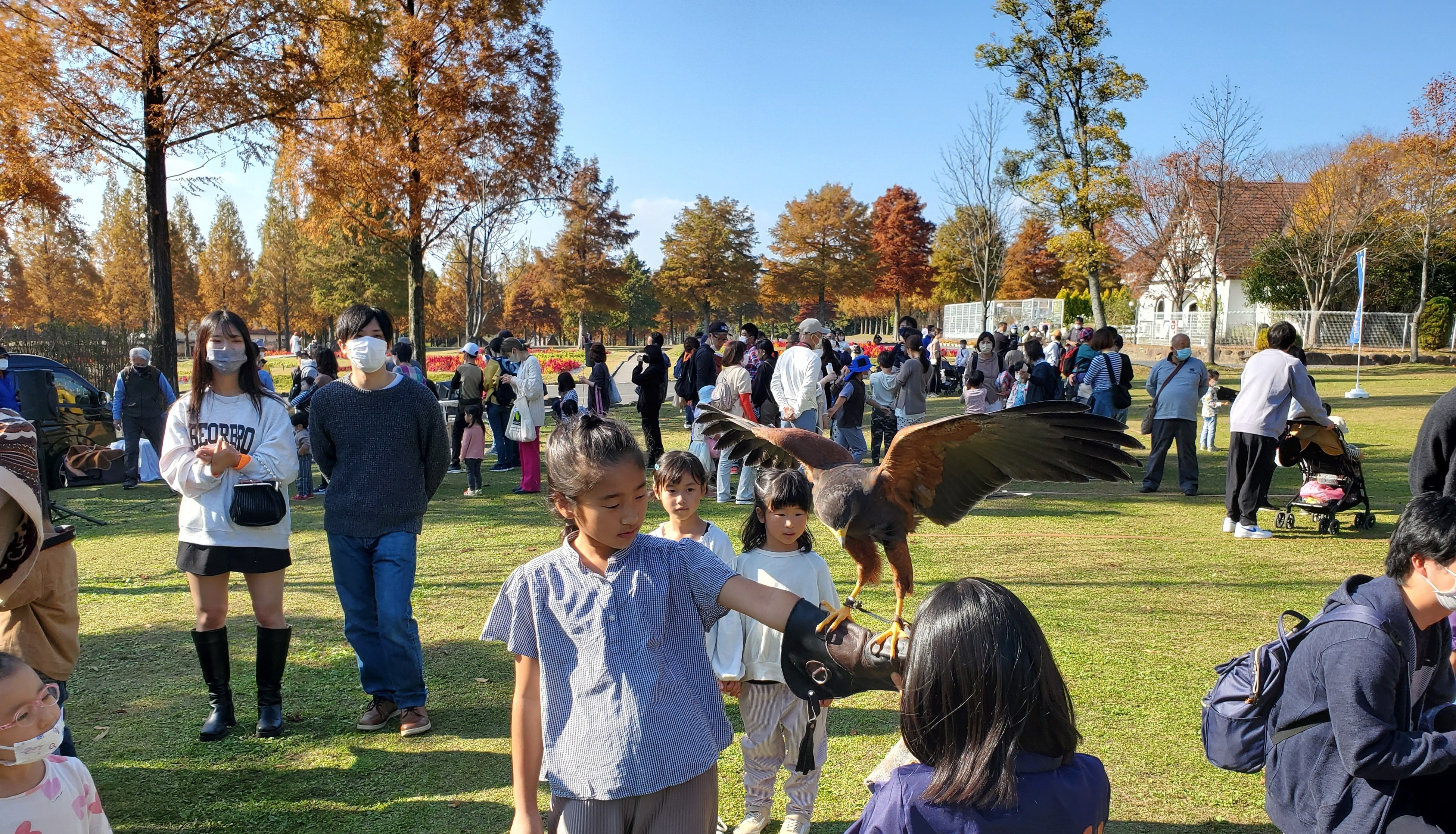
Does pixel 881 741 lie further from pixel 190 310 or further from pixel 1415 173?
pixel 190 310

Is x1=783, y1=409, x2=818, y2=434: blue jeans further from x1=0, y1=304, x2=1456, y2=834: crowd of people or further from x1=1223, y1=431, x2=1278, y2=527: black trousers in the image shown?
x1=0, y1=304, x2=1456, y2=834: crowd of people

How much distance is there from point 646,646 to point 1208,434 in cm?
1324

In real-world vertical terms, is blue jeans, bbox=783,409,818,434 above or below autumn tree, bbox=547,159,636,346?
below

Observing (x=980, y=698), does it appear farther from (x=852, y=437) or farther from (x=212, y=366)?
(x=852, y=437)

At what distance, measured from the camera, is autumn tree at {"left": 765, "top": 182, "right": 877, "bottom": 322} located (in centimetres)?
4659

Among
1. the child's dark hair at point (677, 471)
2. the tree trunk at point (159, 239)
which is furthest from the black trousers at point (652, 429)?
the child's dark hair at point (677, 471)

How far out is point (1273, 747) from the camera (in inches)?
94.8

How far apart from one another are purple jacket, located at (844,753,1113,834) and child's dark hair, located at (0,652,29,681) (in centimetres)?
201

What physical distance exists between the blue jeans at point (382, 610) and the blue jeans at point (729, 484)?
16.7 feet

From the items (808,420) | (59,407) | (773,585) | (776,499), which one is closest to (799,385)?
(808,420)

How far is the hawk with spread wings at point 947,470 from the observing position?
287cm

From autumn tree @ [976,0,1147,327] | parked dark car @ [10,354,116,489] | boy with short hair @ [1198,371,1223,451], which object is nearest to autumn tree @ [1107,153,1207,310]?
autumn tree @ [976,0,1147,327]

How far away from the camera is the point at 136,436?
10.8 m

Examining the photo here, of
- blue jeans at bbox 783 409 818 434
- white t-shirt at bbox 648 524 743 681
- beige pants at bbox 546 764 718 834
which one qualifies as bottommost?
white t-shirt at bbox 648 524 743 681
